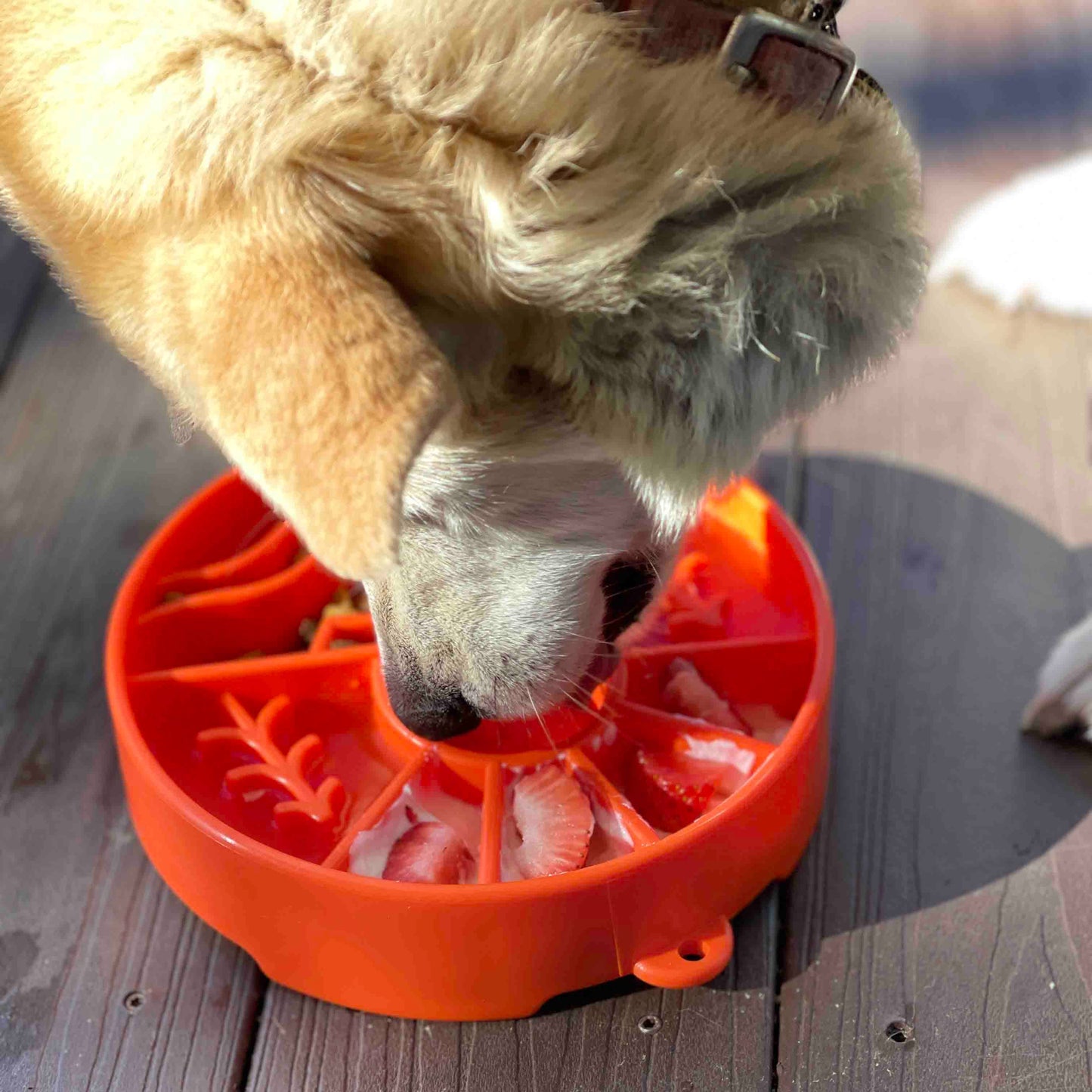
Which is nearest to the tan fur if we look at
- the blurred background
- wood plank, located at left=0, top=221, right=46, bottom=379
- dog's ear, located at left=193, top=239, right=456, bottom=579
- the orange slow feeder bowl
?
dog's ear, located at left=193, top=239, right=456, bottom=579

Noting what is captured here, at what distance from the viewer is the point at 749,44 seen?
0.94m

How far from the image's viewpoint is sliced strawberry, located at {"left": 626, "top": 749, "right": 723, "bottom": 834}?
132 cm

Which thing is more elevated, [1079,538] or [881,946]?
[1079,538]

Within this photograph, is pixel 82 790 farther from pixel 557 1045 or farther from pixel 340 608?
pixel 557 1045

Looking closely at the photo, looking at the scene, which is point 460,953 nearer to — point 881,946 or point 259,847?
point 259,847

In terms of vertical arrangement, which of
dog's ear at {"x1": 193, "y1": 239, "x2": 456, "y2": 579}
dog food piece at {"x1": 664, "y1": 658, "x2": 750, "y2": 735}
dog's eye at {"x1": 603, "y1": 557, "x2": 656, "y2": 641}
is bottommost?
dog food piece at {"x1": 664, "y1": 658, "x2": 750, "y2": 735}

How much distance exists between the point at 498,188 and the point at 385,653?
56 cm

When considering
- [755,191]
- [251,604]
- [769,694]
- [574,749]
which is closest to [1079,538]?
[769,694]

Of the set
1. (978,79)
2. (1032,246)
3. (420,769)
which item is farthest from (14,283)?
(978,79)

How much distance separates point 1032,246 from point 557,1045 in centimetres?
177

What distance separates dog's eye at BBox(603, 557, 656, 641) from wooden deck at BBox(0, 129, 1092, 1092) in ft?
1.17

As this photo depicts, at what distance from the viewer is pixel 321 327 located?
81 cm

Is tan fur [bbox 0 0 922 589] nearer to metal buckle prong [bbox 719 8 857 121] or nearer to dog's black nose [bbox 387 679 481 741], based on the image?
metal buckle prong [bbox 719 8 857 121]

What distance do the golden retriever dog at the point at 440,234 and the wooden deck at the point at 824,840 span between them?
564mm
